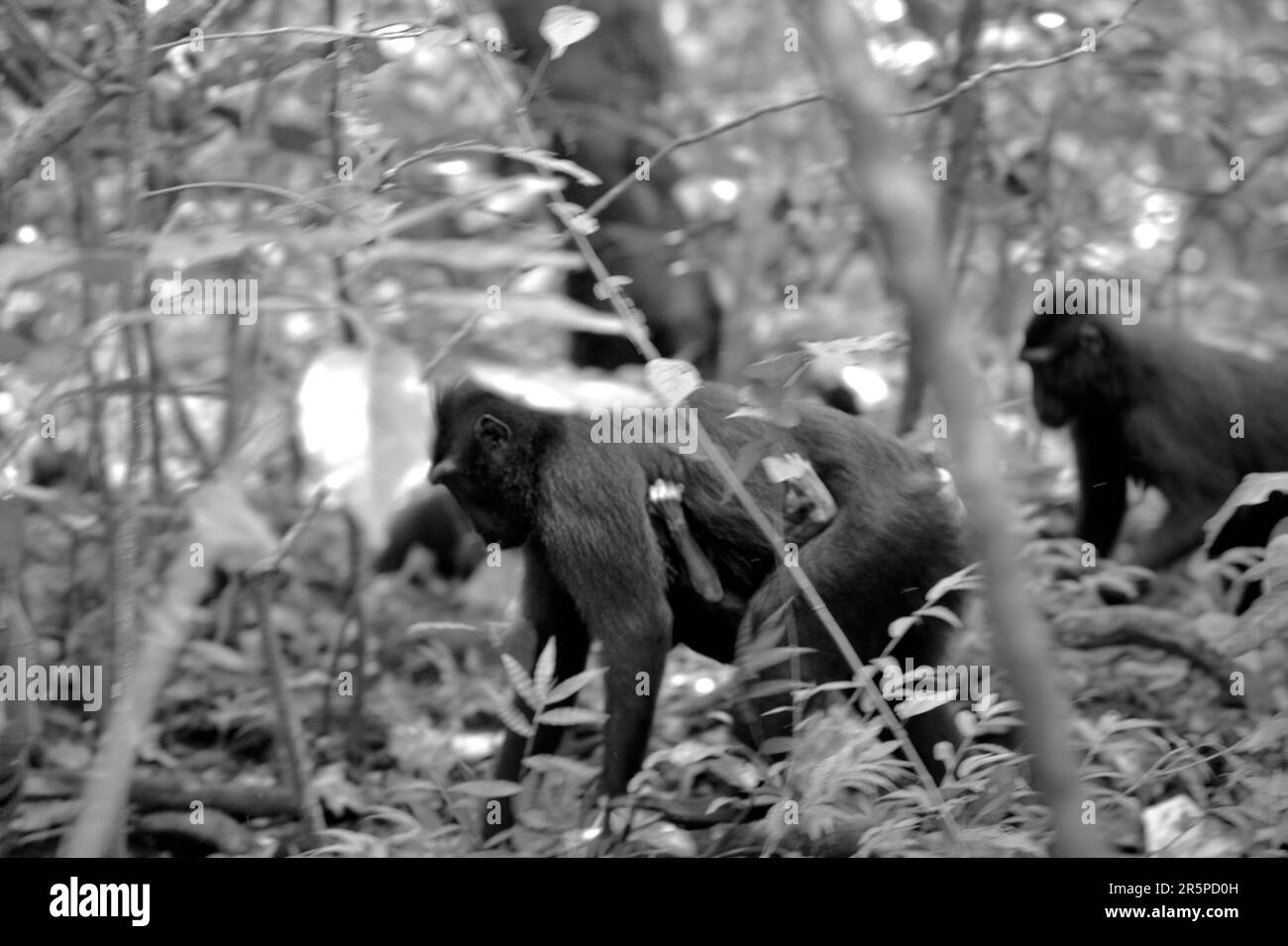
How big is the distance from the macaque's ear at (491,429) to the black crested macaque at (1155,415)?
9.40 feet

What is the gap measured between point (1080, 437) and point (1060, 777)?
206 inches

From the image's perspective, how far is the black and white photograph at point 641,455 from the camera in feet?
6.43

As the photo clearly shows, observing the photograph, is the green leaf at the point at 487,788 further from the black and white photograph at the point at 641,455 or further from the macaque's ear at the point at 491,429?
the macaque's ear at the point at 491,429

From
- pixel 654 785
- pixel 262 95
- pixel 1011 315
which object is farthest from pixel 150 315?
pixel 1011 315

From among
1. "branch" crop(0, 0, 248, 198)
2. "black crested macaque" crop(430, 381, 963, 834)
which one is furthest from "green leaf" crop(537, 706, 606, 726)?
"branch" crop(0, 0, 248, 198)

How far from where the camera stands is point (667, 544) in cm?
446

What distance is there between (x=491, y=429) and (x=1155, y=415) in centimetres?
331

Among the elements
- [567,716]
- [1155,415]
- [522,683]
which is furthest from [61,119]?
[1155,415]

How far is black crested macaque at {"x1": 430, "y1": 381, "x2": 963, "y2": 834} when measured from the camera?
13.3ft

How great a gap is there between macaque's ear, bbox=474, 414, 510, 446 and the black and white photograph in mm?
17

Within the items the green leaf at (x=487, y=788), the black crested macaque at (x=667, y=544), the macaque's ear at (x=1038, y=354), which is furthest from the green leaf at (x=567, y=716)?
the macaque's ear at (x=1038, y=354)

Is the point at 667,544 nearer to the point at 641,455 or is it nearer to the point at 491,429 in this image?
the point at 641,455
